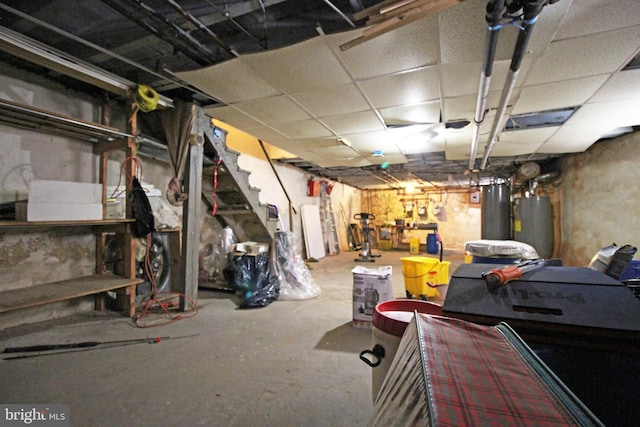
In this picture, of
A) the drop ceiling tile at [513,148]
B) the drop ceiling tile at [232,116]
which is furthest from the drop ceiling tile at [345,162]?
the drop ceiling tile at [513,148]

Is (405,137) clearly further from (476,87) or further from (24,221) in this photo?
(24,221)

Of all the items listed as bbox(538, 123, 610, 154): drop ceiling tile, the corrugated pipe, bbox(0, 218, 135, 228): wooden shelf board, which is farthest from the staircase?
the corrugated pipe

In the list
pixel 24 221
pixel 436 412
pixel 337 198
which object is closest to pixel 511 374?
pixel 436 412

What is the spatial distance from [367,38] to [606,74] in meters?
1.96

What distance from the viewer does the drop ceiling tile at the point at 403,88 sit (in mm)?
2152

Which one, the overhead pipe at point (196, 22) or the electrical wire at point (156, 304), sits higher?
the overhead pipe at point (196, 22)

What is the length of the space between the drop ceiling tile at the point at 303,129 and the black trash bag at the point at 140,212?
1.63 m

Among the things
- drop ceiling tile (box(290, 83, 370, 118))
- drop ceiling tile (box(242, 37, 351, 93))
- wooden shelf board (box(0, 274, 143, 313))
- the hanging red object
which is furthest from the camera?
the hanging red object

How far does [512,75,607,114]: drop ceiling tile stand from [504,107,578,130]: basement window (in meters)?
0.34

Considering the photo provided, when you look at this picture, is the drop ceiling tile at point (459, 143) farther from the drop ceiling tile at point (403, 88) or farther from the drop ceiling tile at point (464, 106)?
the drop ceiling tile at point (403, 88)

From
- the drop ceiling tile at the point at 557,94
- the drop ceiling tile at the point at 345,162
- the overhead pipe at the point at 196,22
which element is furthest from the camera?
the drop ceiling tile at the point at 345,162

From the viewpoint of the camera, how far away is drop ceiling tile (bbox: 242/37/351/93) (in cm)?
187

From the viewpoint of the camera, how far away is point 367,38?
1.57m

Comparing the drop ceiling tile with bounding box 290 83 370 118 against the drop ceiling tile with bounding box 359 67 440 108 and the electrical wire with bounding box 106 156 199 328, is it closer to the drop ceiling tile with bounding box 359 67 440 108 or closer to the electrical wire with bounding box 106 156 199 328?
the drop ceiling tile with bounding box 359 67 440 108
